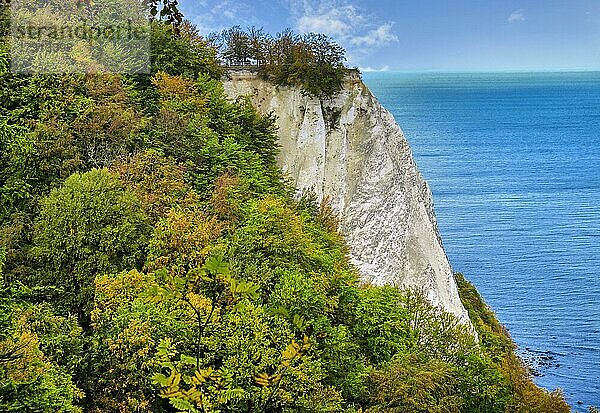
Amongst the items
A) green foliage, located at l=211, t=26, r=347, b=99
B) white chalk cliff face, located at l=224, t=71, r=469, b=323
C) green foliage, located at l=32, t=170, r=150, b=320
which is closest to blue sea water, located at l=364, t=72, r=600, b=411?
white chalk cliff face, located at l=224, t=71, r=469, b=323

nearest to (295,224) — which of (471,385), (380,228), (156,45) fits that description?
(471,385)

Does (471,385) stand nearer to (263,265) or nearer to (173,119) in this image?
(263,265)

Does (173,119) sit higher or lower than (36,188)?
higher

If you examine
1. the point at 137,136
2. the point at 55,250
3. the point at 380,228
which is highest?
the point at 137,136

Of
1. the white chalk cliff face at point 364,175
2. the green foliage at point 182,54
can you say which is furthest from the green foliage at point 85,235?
the white chalk cliff face at point 364,175

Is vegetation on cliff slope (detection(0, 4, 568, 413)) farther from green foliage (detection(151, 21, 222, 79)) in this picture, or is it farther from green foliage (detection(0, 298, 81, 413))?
green foliage (detection(151, 21, 222, 79))

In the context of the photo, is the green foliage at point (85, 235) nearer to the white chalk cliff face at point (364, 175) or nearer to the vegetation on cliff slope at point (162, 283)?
the vegetation on cliff slope at point (162, 283)
